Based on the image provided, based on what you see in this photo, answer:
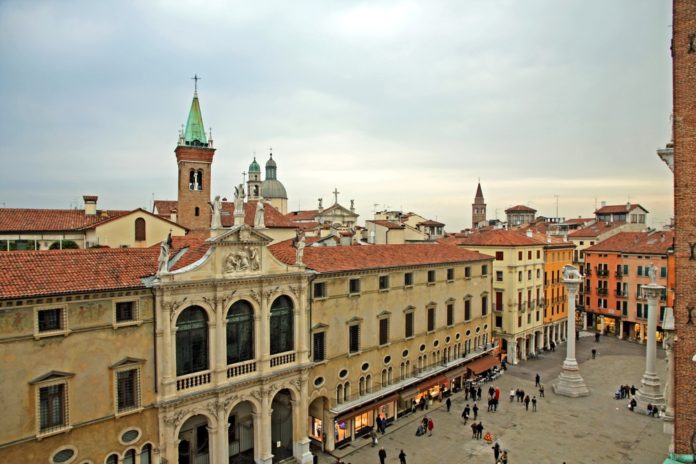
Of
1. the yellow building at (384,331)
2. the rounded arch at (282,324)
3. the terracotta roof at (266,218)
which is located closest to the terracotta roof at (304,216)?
the terracotta roof at (266,218)

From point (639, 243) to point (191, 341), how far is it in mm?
57145

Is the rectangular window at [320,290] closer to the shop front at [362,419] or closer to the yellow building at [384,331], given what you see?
the yellow building at [384,331]

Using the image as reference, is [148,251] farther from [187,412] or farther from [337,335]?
[337,335]

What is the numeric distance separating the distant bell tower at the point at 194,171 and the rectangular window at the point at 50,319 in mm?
23984

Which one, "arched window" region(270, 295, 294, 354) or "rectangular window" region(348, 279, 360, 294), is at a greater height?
"rectangular window" region(348, 279, 360, 294)

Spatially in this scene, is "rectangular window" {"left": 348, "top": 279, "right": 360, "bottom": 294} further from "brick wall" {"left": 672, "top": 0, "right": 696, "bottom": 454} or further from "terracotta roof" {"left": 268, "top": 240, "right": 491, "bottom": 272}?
"brick wall" {"left": 672, "top": 0, "right": 696, "bottom": 454}

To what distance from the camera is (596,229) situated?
75000 mm

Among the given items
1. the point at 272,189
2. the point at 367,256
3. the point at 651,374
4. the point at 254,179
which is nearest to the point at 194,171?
the point at 367,256

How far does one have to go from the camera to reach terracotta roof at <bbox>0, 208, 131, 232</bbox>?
36.1 meters

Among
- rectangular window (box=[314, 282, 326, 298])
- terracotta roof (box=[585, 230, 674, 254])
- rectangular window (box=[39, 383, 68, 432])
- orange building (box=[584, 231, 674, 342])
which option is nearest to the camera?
rectangular window (box=[39, 383, 68, 432])

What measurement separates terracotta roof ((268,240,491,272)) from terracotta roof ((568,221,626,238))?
4205 cm

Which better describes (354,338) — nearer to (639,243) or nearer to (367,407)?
(367,407)

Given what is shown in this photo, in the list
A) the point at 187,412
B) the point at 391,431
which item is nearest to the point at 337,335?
the point at 391,431

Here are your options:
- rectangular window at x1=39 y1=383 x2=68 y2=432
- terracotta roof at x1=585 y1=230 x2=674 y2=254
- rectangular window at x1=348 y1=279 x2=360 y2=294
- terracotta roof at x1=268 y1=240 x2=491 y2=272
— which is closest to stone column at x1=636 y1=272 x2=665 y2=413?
terracotta roof at x1=268 y1=240 x2=491 y2=272
